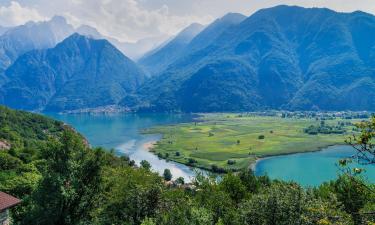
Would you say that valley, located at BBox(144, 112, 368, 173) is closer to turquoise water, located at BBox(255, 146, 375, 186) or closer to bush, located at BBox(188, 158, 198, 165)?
bush, located at BBox(188, 158, 198, 165)

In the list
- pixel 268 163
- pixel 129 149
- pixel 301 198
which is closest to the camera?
pixel 301 198

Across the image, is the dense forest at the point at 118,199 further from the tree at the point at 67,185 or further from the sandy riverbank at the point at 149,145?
the sandy riverbank at the point at 149,145

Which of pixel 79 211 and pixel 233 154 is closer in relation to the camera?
pixel 79 211

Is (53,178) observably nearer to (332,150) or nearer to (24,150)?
(24,150)

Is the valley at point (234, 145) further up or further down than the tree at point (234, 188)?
further down

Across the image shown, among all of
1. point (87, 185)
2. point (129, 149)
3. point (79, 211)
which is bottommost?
point (129, 149)

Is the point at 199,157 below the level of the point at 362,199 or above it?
below

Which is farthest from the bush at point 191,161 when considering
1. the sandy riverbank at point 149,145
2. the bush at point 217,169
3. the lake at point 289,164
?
the sandy riverbank at point 149,145

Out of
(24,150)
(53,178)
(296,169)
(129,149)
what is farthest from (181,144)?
(53,178)
